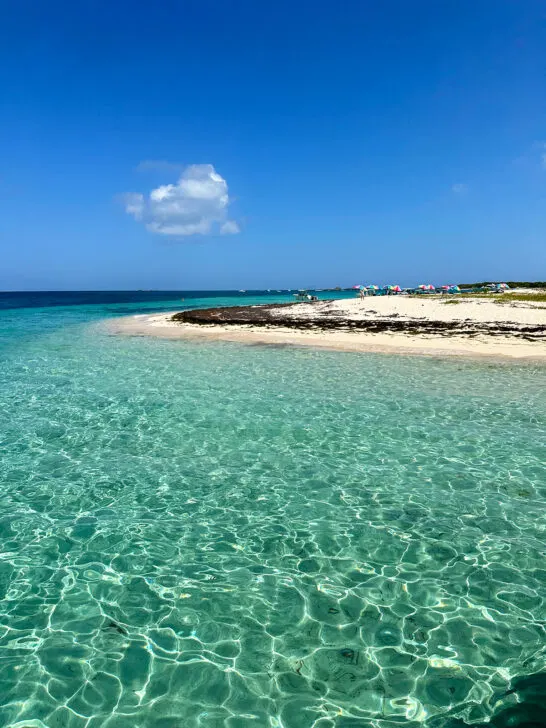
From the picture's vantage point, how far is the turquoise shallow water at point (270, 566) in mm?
4754

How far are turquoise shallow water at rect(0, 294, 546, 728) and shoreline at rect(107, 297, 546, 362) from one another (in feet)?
41.6

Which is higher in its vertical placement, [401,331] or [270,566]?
[401,331]

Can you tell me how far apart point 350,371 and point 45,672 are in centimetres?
1777

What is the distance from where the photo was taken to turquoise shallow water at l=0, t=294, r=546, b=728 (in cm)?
475

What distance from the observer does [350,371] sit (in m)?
21.4

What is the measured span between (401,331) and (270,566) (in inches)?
1189

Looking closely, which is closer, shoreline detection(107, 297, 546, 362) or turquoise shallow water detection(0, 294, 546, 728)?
turquoise shallow water detection(0, 294, 546, 728)

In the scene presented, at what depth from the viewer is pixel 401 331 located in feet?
114

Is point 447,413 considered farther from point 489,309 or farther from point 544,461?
point 489,309

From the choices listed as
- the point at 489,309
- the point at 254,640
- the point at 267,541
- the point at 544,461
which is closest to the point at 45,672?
the point at 254,640

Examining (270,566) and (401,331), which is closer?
(270,566)

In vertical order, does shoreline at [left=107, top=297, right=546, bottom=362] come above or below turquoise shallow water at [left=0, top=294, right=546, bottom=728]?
above

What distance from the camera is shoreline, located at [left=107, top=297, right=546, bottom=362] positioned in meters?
26.8

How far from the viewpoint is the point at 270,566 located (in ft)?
22.5
